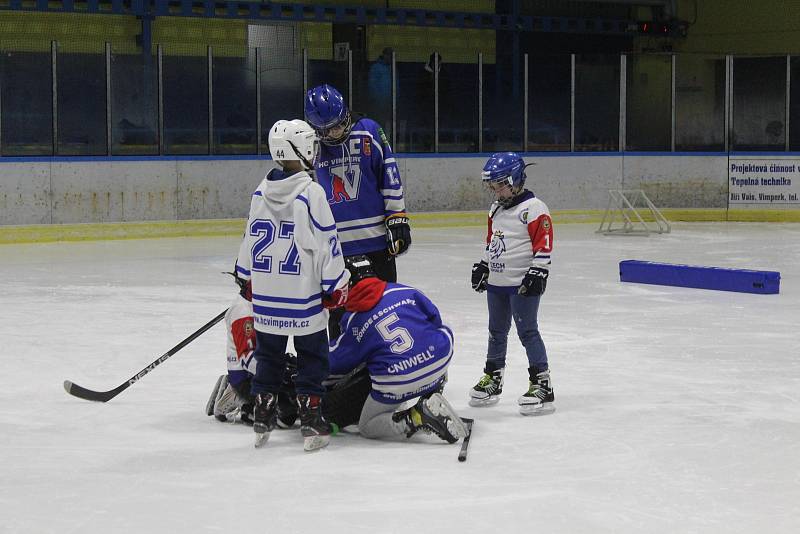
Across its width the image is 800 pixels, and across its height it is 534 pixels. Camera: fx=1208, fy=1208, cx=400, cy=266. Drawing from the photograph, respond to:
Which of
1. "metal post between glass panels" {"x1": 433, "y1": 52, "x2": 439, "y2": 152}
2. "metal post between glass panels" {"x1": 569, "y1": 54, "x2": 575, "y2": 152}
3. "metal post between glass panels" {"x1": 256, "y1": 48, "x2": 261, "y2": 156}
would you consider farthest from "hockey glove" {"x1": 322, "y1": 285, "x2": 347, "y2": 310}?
"metal post between glass panels" {"x1": 569, "y1": 54, "x2": 575, "y2": 152}

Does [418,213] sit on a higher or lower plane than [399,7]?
lower

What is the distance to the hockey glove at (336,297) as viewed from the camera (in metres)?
4.41

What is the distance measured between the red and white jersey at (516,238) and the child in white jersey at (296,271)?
1.03 meters

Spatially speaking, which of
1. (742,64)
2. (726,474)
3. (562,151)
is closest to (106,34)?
(562,151)

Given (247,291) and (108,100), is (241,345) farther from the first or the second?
(108,100)

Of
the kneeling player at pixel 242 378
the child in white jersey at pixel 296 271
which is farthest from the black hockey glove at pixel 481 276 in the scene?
the child in white jersey at pixel 296 271

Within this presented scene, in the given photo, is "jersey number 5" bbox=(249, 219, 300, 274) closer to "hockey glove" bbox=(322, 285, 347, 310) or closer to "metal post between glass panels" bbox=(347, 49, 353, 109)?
"hockey glove" bbox=(322, 285, 347, 310)

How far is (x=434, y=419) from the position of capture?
451cm

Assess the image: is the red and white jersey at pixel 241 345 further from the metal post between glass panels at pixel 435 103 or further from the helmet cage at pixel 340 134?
the metal post between glass panels at pixel 435 103

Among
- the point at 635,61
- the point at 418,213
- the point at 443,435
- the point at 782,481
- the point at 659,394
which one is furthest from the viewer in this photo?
the point at 635,61

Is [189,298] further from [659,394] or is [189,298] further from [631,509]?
[631,509]

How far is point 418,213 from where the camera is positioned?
53.0 feet

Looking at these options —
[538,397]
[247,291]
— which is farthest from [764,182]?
[247,291]

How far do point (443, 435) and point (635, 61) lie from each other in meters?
13.5
